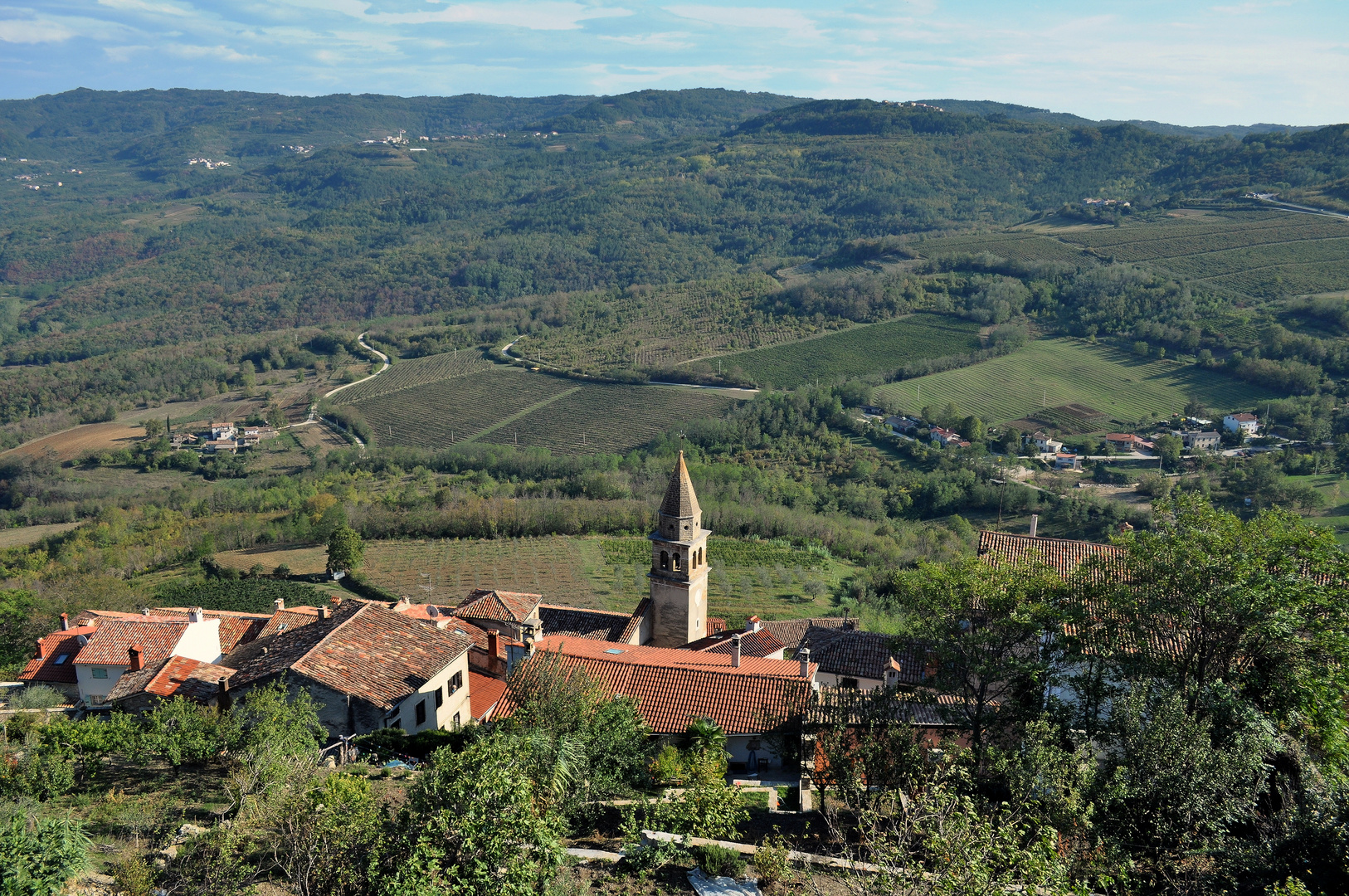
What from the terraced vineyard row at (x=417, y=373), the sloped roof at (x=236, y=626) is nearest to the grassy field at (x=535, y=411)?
the terraced vineyard row at (x=417, y=373)

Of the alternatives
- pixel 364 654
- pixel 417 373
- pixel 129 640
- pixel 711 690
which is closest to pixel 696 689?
pixel 711 690

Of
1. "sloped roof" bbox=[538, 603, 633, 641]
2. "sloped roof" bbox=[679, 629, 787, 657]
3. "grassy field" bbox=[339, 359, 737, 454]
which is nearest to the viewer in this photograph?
"sloped roof" bbox=[679, 629, 787, 657]

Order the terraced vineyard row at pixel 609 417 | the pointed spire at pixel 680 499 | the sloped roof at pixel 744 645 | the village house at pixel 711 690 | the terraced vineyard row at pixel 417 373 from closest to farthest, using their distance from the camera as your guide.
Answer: the village house at pixel 711 690
the sloped roof at pixel 744 645
the pointed spire at pixel 680 499
the terraced vineyard row at pixel 609 417
the terraced vineyard row at pixel 417 373

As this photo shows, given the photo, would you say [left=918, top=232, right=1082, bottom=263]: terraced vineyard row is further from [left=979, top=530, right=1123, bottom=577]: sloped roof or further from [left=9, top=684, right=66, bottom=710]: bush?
[left=9, top=684, right=66, bottom=710]: bush

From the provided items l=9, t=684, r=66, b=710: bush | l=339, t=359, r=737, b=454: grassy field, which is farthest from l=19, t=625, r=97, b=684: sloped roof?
l=339, t=359, r=737, b=454: grassy field

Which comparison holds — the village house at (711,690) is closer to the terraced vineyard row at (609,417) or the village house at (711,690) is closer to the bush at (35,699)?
the bush at (35,699)

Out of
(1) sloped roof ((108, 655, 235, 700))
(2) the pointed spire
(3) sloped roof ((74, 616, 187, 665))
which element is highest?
(2) the pointed spire

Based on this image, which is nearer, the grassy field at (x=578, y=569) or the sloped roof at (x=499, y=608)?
the sloped roof at (x=499, y=608)
